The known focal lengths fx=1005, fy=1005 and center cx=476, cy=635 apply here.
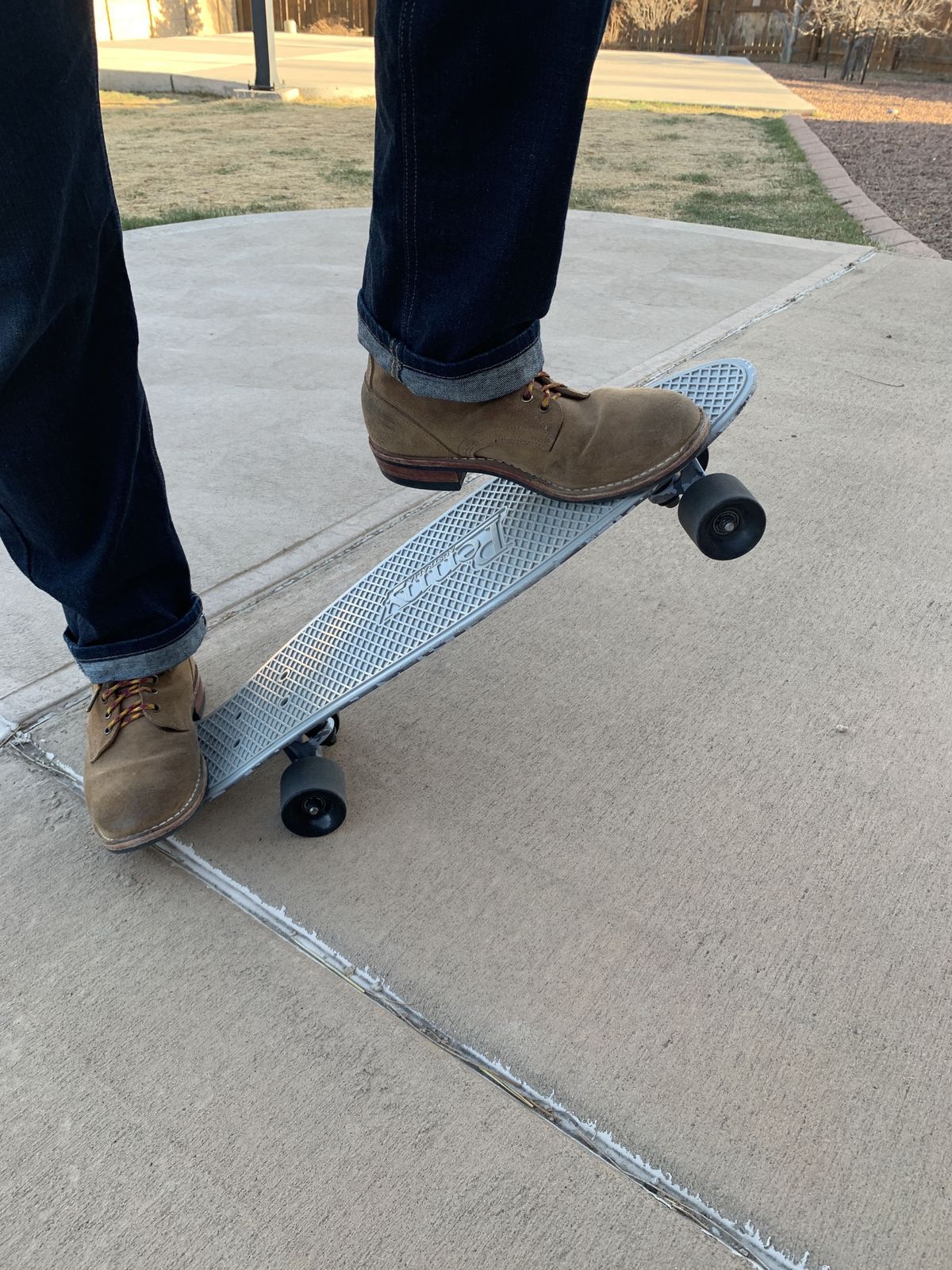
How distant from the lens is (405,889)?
4.54ft

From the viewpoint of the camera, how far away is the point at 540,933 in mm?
1313

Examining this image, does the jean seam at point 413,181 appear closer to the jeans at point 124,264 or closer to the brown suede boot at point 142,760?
the jeans at point 124,264

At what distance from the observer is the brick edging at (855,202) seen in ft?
15.4

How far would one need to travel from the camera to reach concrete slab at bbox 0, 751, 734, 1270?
0.99m

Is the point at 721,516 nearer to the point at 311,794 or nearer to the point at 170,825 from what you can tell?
the point at 311,794

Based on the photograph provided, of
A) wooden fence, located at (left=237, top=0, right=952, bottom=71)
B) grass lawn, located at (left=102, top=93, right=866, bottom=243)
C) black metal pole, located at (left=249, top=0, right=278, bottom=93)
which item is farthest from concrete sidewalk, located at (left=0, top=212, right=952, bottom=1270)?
wooden fence, located at (left=237, top=0, right=952, bottom=71)

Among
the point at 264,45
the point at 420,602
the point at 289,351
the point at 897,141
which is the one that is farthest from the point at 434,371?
the point at 264,45

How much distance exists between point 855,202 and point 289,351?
3.94 m

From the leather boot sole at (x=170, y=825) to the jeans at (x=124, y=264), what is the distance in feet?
0.60

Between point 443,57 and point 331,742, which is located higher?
point 443,57

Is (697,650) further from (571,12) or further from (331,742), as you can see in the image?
(571,12)

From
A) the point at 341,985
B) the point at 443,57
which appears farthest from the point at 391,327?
the point at 341,985

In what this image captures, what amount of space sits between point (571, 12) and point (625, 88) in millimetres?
13027

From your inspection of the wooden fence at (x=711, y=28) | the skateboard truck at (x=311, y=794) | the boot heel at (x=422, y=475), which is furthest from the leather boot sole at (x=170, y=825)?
the wooden fence at (x=711, y=28)
